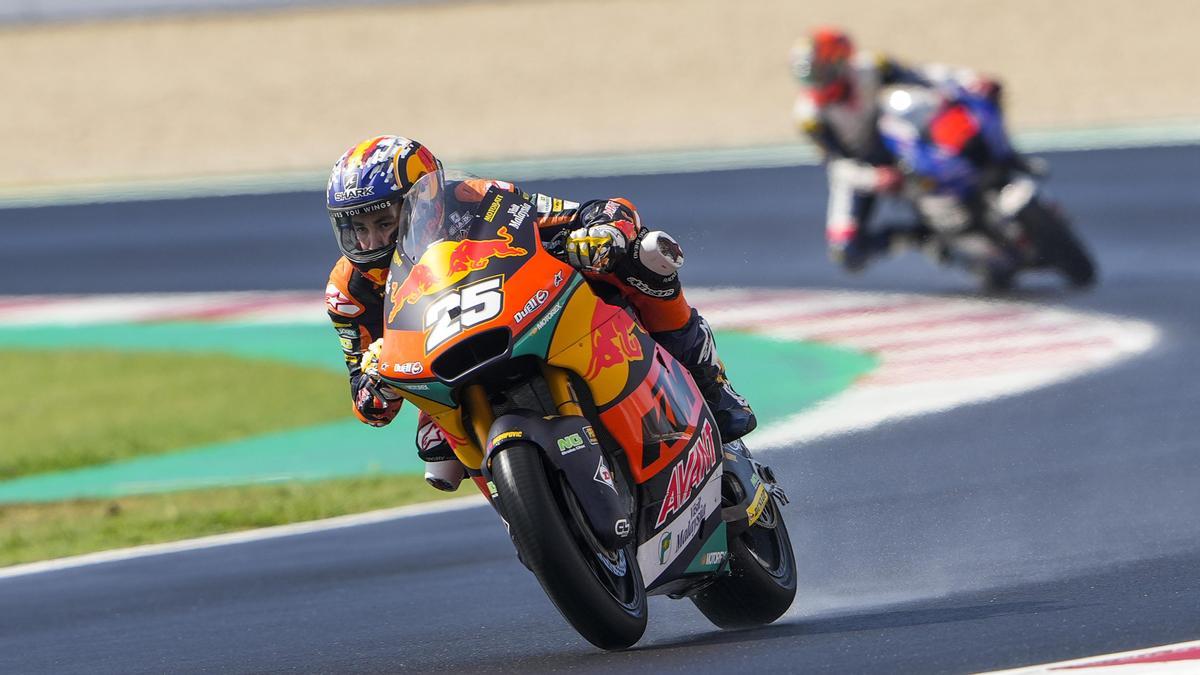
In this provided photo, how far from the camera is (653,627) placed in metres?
6.00

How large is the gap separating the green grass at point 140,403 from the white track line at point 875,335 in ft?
4.98

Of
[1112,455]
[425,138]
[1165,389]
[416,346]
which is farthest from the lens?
[425,138]

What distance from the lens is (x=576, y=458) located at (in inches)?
193

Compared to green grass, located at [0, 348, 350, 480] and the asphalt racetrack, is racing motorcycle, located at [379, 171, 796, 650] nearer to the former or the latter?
the asphalt racetrack

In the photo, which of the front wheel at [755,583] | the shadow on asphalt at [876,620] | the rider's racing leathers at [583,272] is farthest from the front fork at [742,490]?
the rider's racing leathers at [583,272]

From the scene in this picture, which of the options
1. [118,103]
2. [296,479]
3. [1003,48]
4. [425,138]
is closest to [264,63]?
[118,103]

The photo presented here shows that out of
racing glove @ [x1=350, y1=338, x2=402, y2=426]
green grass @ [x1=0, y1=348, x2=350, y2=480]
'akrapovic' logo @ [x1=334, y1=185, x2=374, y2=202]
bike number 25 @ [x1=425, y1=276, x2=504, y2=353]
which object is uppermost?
'akrapovic' logo @ [x1=334, y1=185, x2=374, y2=202]

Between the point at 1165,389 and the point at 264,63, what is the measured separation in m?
19.9

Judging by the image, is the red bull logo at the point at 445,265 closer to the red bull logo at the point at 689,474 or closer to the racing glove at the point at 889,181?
the red bull logo at the point at 689,474

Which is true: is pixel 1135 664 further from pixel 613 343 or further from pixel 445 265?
pixel 445 265

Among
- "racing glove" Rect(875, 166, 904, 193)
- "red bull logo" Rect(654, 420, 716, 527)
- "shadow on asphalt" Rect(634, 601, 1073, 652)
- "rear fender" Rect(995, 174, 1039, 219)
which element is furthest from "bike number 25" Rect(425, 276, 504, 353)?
"racing glove" Rect(875, 166, 904, 193)

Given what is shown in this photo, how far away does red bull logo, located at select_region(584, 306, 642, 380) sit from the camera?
5.12 meters

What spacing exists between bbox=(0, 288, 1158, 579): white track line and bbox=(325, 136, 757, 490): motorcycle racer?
1690 millimetres

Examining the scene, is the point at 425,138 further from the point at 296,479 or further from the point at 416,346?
the point at 416,346
